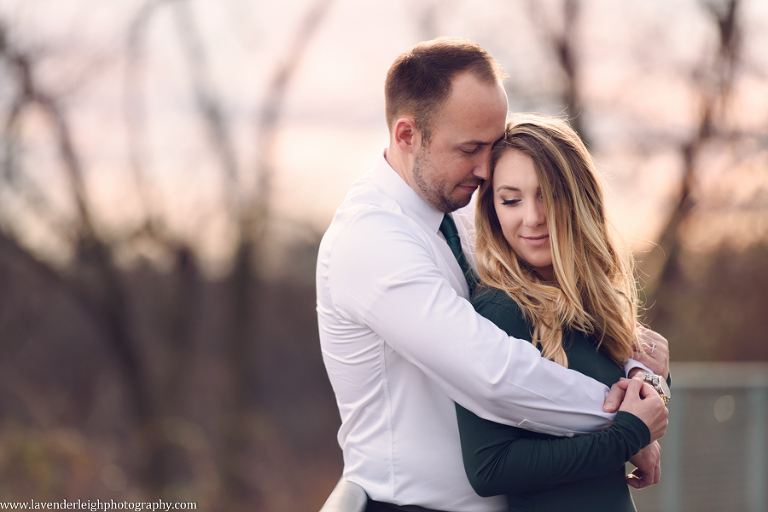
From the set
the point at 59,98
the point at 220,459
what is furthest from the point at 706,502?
the point at 59,98

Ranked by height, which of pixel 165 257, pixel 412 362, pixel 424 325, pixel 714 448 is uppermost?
pixel 424 325

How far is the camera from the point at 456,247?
2.34 m

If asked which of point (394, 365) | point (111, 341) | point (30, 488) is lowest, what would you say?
point (30, 488)

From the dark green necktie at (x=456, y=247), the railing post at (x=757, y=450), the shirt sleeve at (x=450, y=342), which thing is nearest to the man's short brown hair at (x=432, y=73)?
the dark green necktie at (x=456, y=247)

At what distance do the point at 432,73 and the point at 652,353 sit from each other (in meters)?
1.03

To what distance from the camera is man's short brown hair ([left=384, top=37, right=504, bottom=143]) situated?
2322 millimetres

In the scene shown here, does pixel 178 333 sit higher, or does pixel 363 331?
pixel 363 331

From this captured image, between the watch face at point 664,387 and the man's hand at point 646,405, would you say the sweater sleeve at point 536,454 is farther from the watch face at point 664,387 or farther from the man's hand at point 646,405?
the watch face at point 664,387

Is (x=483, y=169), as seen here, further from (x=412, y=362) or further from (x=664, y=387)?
(x=664, y=387)

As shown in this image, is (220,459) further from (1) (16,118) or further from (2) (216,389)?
(1) (16,118)

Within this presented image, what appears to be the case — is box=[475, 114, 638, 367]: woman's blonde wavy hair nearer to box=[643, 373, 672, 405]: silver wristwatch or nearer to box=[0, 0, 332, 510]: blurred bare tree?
box=[643, 373, 672, 405]: silver wristwatch

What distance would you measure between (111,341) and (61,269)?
915 mm

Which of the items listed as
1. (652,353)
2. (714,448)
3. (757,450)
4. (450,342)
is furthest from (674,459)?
(450,342)

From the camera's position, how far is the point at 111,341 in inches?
305
